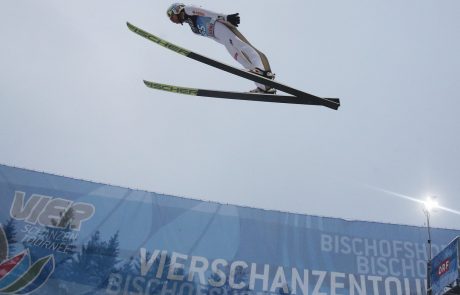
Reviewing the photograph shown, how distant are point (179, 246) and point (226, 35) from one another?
793cm

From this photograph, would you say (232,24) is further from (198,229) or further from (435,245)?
(435,245)

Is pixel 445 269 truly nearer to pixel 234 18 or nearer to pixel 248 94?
pixel 248 94

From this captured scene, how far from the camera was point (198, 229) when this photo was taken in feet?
44.2

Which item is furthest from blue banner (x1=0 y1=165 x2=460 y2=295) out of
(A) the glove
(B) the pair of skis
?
(A) the glove

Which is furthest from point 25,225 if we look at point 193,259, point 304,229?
point 304,229

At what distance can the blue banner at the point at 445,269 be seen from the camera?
1142cm

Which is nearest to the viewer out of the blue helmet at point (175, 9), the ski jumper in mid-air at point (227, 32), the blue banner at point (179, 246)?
the ski jumper in mid-air at point (227, 32)

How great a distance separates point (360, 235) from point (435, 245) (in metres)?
2.11

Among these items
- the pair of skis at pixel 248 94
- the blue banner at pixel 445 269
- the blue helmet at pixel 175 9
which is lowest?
the blue banner at pixel 445 269

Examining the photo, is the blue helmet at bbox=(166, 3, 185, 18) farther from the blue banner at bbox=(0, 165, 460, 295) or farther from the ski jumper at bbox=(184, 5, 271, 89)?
the blue banner at bbox=(0, 165, 460, 295)

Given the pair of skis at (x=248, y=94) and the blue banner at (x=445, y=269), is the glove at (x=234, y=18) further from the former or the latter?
the blue banner at (x=445, y=269)

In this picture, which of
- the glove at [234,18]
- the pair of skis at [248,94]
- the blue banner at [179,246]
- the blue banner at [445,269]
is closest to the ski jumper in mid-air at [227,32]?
the glove at [234,18]

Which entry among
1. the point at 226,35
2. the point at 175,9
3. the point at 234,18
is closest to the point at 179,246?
the point at 175,9

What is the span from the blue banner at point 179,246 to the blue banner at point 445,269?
102 centimetres
